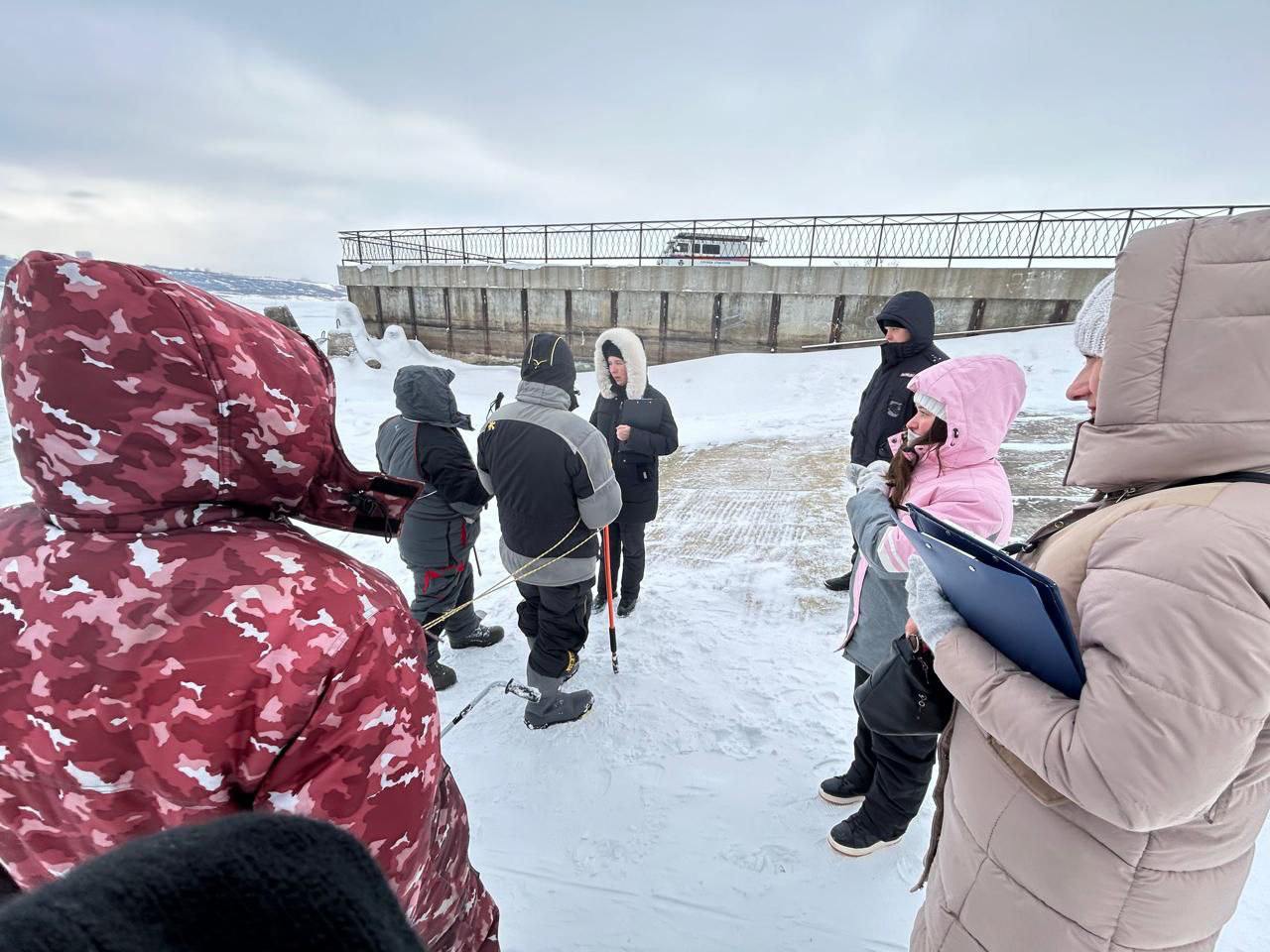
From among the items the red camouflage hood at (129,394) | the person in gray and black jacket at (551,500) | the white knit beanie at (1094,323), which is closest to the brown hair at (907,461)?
the white knit beanie at (1094,323)

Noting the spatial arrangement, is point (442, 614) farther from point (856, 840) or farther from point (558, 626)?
point (856, 840)

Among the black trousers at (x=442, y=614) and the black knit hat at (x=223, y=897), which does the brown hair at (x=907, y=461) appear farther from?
the black trousers at (x=442, y=614)

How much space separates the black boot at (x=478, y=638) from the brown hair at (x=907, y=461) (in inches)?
104

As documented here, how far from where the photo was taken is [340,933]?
16.6 inches

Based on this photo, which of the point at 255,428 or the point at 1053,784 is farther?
the point at 1053,784

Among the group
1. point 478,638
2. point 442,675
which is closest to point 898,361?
point 478,638

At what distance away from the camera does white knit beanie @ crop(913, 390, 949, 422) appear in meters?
1.91

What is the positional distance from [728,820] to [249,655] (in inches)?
88.2

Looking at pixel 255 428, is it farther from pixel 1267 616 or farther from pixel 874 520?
pixel 874 520

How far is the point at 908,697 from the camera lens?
1595 mm

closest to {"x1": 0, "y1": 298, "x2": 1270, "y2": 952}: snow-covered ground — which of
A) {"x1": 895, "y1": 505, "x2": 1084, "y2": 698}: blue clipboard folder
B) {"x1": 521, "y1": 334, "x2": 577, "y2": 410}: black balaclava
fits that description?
{"x1": 895, "y1": 505, "x2": 1084, "y2": 698}: blue clipboard folder

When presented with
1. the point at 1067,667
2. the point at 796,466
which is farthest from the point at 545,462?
the point at 796,466

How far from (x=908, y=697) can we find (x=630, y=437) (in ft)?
8.23

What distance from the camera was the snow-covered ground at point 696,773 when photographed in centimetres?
207
